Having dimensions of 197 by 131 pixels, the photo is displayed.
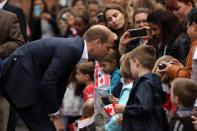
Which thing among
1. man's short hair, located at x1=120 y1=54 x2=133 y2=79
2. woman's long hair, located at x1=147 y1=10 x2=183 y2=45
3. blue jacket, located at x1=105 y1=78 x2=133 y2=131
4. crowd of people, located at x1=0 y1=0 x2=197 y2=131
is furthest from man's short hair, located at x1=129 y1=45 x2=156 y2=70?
blue jacket, located at x1=105 y1=78 x2=133 y2=131

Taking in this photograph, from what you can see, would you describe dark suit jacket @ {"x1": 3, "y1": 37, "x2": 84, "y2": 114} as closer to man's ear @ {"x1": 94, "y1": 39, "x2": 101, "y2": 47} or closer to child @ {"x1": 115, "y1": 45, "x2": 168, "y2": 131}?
man's ear @ {"x1": 94, "y1": 39, "x2": 101, "y2": 47}

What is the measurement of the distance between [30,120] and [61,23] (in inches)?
272

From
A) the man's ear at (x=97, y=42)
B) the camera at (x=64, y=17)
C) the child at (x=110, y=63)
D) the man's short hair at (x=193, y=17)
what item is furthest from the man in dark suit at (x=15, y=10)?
the camera at (x=64, y=17)

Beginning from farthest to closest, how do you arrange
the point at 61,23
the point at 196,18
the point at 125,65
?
the point at 61,23 → the point at 125,65 → the point at 196,18

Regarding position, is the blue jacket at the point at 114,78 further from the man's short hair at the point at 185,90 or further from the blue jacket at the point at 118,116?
the man's short hair at the point at 185,90

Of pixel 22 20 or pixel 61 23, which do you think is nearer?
pixel 22 20

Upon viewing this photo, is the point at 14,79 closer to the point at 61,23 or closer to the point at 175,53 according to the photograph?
the point at 175,53

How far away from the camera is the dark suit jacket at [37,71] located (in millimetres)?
9172

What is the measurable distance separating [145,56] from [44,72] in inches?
46.0

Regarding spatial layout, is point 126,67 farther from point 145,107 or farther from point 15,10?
point 15,10

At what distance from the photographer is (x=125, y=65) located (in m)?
9.34

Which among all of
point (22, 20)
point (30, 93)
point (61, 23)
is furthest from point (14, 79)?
point (61, 23)

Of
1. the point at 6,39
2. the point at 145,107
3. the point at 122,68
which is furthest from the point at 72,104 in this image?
the point at 145,107

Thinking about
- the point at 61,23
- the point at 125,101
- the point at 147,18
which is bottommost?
the point at 61,23
